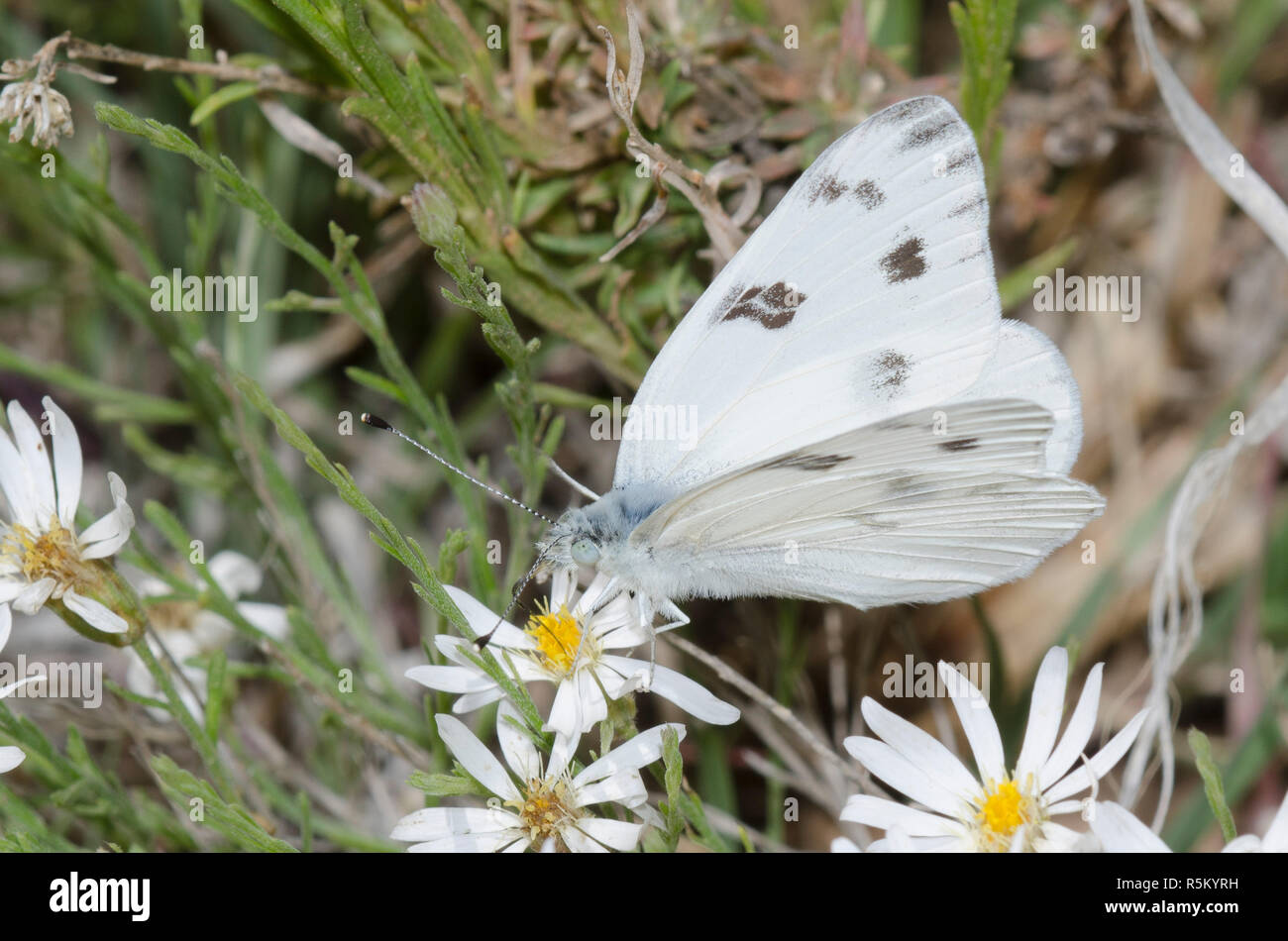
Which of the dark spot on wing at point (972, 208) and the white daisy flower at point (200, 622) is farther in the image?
the white daisy flower at point (200, 622)

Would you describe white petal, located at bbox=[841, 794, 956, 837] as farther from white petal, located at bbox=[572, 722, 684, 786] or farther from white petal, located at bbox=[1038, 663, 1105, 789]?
white petal, located at bbox=[572, 722, 684, 786]

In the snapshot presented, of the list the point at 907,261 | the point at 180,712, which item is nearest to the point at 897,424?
the point at 907,261

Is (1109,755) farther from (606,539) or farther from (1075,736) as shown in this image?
(606,539)

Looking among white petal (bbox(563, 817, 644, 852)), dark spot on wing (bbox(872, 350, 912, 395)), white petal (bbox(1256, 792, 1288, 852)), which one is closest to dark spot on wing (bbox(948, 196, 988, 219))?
dark spot on wing (bbox(872, 350, 912, 395))

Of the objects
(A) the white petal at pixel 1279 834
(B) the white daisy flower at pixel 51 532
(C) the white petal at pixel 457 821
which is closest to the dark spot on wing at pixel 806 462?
(C) the white petal at pixel 457 821

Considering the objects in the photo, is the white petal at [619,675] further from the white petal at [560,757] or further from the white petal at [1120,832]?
the white petal at [1120,832]
